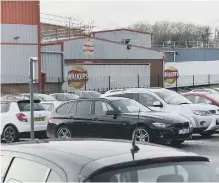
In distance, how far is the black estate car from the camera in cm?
1244

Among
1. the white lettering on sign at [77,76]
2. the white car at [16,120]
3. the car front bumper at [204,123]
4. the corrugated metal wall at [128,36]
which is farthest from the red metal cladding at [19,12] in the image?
the car front bumper at [204,123]

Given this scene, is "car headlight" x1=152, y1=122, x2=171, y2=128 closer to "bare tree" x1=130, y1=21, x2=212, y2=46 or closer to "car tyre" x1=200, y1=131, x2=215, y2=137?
"car tyre" x1=200, y1=131, x2=215, y2=137

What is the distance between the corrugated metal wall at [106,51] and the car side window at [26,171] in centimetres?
3584

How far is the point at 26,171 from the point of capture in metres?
A: 3.65

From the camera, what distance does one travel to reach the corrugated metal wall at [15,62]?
33312 millimetres

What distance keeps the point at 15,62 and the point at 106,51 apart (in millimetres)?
11770

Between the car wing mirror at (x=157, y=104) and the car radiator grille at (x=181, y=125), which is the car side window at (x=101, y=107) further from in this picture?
the car wing mirror at (x=157, y=104)

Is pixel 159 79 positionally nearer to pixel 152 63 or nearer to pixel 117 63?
pixel 152 63

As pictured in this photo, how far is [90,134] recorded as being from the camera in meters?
13.3

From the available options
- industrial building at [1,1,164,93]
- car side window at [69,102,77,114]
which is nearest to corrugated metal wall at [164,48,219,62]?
industrial building at [1,1,164,93]

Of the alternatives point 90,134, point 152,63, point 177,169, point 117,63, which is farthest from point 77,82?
point 177,169

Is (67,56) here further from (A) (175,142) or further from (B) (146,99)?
(A) (175,142)

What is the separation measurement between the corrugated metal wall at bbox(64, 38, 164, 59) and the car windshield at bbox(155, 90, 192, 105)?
79.2 feet

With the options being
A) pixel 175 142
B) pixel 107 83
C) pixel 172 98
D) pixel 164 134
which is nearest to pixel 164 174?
pixel 164 134
